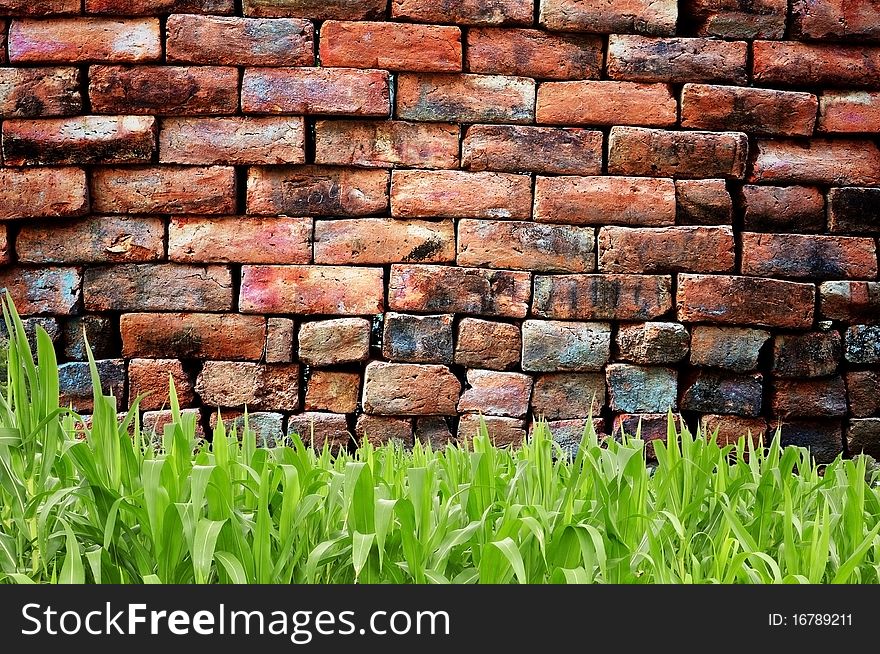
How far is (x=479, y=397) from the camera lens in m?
2.45

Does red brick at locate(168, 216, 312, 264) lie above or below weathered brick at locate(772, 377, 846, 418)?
above

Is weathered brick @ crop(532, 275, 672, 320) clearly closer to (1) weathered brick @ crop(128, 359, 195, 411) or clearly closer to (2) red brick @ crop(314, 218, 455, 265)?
(2) red brick @ crop(314, 218, 455, 265)

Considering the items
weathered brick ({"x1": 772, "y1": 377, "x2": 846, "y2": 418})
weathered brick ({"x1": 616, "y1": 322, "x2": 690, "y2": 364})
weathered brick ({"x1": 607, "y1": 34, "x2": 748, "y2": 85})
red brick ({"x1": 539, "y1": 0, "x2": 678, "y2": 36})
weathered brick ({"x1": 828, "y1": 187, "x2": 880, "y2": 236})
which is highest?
red brick ({"x1": 539, "y1": 0, "x2": 678, "y2": 36})

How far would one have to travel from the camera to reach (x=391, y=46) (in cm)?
240

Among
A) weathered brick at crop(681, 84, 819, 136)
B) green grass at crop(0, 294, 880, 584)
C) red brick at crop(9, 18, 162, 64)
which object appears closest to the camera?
green grass at crop(0, 294, 880, 584)

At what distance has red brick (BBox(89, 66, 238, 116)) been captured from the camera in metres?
2.37

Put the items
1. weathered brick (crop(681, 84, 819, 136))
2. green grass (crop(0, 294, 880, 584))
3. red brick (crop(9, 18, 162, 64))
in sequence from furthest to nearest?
weathered brick (crop(681, 84, 819, 136)) < red brick (crop(9, 18, 162, 64)) < green grass (crop(0, 294, 880, 584))

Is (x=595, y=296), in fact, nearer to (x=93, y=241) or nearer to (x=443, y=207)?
(x=443, y=207)

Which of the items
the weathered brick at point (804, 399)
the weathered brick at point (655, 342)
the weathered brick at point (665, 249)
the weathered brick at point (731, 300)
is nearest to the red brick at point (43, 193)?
the weathered brick at point (665, 249)

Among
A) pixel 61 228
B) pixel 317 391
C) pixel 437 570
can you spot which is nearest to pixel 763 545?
pixel 437 570

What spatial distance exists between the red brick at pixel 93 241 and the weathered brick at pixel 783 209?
1651 millimetres

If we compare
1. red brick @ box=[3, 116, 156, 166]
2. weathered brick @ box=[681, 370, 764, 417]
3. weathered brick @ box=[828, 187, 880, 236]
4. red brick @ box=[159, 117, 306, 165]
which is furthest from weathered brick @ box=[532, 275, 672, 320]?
red brick @ box=[3, 116, 156, 166]

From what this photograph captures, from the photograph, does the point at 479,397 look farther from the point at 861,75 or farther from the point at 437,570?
the point at 861,75

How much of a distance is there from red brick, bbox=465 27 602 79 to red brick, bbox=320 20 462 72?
63 millimetres
